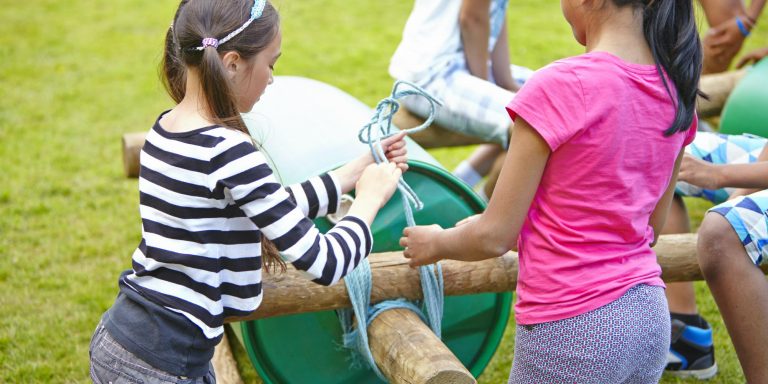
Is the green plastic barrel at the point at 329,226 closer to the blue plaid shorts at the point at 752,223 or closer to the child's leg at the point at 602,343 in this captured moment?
the blue plaid shorts at the point at 752,223

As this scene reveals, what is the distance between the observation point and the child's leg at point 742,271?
7.53 feet

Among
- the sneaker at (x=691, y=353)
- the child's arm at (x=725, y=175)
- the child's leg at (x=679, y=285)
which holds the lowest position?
the sneaker at (x=691, y=353)

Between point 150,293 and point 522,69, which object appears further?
point 522,69

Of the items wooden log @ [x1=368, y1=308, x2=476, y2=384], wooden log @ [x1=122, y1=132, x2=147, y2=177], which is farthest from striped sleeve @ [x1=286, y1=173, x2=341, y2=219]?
wooden log @ [x1=122, y1=132, x2=147, y2=177]

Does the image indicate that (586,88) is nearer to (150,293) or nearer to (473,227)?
(473,227)

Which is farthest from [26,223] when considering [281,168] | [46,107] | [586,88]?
[586,88]

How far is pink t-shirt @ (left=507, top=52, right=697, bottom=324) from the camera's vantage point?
1.71 meters

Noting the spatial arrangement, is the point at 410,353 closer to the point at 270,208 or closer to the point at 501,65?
the point at 270,208

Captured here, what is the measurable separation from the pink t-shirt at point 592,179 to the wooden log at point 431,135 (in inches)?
73.5

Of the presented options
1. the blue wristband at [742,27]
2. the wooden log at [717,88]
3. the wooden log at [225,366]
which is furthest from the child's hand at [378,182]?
the blue wristband at [742,27]

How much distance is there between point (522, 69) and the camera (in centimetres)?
430

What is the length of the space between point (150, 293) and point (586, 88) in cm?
105

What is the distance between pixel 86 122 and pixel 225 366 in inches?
147

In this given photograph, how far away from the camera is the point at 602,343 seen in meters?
1.83
